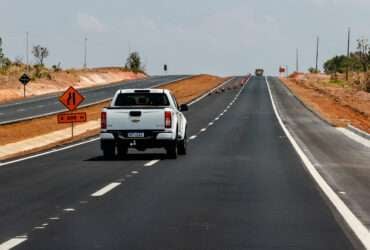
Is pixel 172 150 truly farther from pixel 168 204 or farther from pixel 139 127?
pixel 168 204

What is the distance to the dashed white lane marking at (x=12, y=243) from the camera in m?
8.03

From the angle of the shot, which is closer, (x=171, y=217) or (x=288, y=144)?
(x=171, y=217)

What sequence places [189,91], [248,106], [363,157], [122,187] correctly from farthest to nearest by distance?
1. [189,91]
2. [248,106]
3. [363,157]
4. [122,187]

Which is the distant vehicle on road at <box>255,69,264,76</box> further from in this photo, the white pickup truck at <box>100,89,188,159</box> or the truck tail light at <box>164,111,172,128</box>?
the truck tail light at <box>164,111,172,128</box>

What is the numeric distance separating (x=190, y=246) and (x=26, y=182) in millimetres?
7424

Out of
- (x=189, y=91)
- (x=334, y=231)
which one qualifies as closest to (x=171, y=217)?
(x=334, y=231)

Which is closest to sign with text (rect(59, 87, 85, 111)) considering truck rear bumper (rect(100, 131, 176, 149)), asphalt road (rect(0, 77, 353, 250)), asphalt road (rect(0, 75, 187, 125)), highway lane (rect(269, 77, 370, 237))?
highway lane (rect(269, 77, 370, 237))

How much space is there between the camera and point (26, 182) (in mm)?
14914

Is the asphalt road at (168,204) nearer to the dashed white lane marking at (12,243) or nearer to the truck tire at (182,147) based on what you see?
the dashed white lane marking at (12,243)

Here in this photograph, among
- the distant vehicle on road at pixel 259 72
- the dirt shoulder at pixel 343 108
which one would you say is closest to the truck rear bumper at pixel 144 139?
the dirt shoulder at pixel 343 108

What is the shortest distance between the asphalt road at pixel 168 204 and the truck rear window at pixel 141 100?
1.40 m

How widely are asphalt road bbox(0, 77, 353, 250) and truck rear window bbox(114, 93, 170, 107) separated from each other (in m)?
1.40

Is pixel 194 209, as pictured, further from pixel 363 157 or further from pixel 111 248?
pixel 363 157

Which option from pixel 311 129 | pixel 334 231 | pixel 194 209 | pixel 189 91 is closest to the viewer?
pixel 334 231
